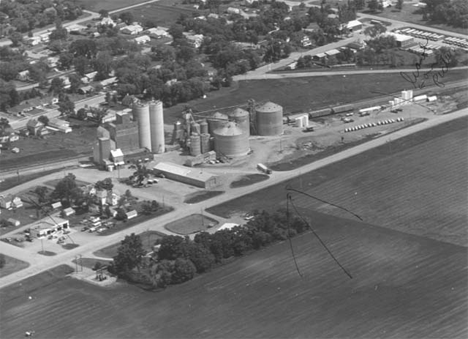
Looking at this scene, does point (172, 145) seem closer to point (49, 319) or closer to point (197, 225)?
point (197, 225)

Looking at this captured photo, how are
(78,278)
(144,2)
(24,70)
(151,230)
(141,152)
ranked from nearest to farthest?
(78,278), (151,230), (141,152), (24,70), (144,2)

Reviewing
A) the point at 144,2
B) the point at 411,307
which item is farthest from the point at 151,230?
the point at 144,2

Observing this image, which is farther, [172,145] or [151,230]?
[172,145]

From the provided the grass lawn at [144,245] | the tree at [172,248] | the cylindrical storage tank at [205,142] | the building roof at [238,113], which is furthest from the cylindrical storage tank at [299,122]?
the tree at [172,248]

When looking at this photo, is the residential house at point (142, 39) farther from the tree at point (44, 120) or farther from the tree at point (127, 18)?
the tree at point (44, 120)

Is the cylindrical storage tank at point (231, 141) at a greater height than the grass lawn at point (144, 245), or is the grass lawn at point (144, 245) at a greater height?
the cylindrical storage tank at point (231, 141)

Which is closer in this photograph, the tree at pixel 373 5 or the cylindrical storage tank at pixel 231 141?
the cylindrical storage tank at pixel 231 141

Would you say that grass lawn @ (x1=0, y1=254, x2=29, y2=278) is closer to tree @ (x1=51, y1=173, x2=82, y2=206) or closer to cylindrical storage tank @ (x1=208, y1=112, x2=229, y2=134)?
tree @ (x1=51, y1=173, x2=82, y2=206)

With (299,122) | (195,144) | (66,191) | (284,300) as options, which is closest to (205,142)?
(195,144)

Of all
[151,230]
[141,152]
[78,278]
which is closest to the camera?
[78,278]
